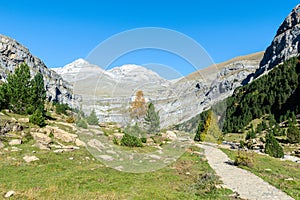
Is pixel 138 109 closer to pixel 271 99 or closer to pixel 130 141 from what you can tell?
pixel 130 141

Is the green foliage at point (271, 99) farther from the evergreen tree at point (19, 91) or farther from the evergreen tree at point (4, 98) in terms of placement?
the evergreen tree at point (4, 98)

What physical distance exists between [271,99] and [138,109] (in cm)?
11885

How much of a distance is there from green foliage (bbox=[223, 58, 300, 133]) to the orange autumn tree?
8561 centimetres

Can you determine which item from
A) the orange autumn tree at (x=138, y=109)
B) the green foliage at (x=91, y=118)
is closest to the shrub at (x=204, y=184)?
the orange autumn tree at (x=138, y=109)

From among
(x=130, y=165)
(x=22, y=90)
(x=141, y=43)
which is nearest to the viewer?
(x=141, y=43)

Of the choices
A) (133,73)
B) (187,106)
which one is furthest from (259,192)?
(133,73)

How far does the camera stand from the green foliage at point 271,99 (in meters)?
111

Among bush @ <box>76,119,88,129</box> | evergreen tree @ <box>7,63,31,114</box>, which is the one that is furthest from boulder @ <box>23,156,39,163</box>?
evergreen tree @ <box>7,63,31,114</box>

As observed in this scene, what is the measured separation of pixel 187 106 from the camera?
1812 centimetres

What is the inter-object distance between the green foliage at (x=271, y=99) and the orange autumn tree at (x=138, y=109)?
3370 inches

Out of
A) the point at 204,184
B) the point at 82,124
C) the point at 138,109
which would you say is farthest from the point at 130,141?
the point at 204,184

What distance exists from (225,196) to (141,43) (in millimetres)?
10788

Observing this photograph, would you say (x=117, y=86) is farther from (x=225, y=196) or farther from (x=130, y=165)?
(x=225, y=196)

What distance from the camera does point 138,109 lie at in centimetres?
2058
